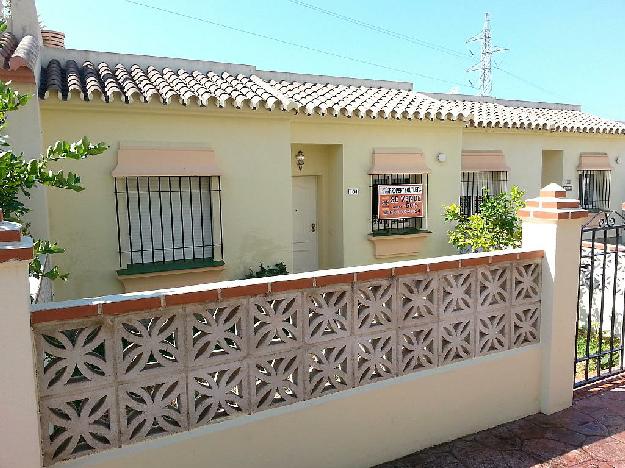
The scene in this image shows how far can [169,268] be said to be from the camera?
720 centimetres

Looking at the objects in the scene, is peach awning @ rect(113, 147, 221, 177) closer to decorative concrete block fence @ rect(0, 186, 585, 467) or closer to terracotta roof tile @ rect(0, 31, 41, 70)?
terracotta roof tile @ rect(0, 31, 41, 70)

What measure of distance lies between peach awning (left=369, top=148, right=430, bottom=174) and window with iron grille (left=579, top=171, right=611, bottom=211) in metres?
6.88

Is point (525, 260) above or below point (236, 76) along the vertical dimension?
below

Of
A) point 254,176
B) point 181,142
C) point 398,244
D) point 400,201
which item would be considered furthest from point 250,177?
point 398,244

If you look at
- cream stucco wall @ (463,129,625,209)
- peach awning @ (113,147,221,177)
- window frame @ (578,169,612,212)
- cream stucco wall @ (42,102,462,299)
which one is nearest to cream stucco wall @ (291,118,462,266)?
cream stucco wall @ (42,102,462,299)

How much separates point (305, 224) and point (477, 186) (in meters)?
4.78

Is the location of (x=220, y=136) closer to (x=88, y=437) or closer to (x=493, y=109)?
(x=88, y=437)

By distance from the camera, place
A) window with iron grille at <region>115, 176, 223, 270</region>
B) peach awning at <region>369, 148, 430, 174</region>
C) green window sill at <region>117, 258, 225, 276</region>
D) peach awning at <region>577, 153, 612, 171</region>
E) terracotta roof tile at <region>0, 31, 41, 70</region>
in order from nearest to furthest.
Result: terracotta roof tile at <region>0, 31, 41, 70</region>
green window sill at <region>117, 258, 225, 276</region>
window with iron grille at <region>115, 176, 223, 270</region>
peach awning at <region>369, 148, 430, 174</region>
peach awning at <region>577, 153, 612, 171</region>

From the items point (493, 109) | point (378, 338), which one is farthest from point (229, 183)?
point (493, 109)

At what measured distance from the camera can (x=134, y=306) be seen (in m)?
2.48

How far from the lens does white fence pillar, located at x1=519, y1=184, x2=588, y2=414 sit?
12.6 ft

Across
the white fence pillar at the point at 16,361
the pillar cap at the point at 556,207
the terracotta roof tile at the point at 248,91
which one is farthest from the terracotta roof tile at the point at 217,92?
the white fence pillar at the point at 16,361

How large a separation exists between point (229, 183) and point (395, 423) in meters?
5.27

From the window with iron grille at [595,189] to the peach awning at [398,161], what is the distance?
6.88 m
